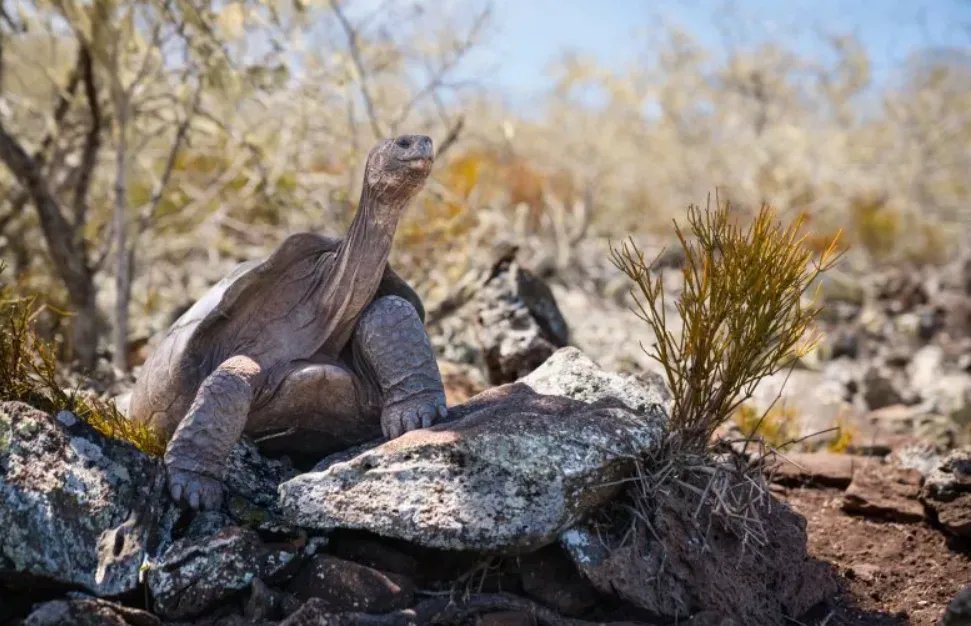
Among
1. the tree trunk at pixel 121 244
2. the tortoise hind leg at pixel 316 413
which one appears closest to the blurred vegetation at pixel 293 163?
the tree trunk at pixel 121 244

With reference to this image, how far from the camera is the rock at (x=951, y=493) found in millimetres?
3359

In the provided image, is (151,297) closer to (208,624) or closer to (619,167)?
(208,624)

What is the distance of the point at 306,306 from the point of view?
314cm

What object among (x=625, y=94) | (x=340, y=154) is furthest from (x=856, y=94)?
(x=340, y=154)

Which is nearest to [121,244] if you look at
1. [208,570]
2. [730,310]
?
[208,570]

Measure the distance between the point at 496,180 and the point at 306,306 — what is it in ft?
29.8

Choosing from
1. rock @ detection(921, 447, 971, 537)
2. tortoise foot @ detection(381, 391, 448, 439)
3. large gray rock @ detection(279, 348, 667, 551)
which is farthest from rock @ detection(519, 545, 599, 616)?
rock @ detection(921, 447, 971, 537)

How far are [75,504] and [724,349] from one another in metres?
1.81

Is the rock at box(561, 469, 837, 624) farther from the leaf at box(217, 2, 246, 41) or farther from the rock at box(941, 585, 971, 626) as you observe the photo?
the leaf at box(217, 2, 246, 41)

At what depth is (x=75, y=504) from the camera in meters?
2.59

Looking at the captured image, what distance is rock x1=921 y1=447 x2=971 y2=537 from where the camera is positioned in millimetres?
3359

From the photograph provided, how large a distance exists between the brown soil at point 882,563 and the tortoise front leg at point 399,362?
128 cm

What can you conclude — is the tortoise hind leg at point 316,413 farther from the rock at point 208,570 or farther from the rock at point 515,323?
the rock at point 515,323

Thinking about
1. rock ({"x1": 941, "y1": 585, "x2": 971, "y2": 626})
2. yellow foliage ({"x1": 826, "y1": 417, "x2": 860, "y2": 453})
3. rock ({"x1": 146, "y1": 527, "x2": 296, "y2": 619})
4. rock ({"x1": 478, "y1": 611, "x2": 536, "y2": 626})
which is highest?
yellow foliage ({"x1": 826, "y1": 417, "x2": 860, "y2": 453})
